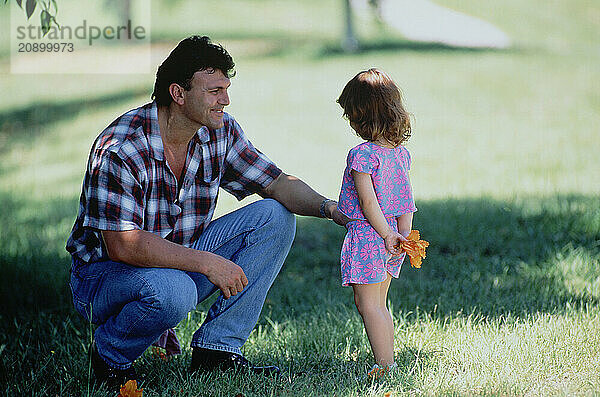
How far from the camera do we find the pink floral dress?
10.7 ft

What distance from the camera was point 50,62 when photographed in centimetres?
2025

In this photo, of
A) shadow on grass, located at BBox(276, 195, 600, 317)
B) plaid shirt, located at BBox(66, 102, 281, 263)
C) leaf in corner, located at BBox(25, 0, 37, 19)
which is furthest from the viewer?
shadow on grass, located at BBox(276, 195, 600, 317)

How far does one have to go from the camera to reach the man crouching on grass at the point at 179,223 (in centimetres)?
322

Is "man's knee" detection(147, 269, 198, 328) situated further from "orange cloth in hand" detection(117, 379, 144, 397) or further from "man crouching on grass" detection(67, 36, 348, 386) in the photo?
"orange cloth in hand" detection(117, 379, 144, 397)

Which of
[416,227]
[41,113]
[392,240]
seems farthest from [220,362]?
[41,113]

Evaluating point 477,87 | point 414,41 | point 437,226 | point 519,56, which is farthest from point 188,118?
point 414,41

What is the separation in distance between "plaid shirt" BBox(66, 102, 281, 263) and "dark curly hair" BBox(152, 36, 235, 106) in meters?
0.09

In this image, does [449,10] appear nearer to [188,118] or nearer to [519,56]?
[519,56]

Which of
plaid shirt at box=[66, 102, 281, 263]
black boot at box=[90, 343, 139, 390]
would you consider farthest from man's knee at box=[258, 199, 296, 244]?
black boot at box=[90, 343, 139, 390]

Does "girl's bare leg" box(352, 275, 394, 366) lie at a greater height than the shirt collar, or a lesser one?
lesser

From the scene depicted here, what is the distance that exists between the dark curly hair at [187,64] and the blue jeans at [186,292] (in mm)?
631

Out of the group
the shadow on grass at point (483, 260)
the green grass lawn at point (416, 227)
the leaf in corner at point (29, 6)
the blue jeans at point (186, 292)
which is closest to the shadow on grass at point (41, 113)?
the green grass lawn at point (416, 227)

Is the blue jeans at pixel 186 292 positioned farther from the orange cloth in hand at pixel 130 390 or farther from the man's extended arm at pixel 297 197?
the orange cloth in hand at pixel 130 390

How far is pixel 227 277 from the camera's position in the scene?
325cm
